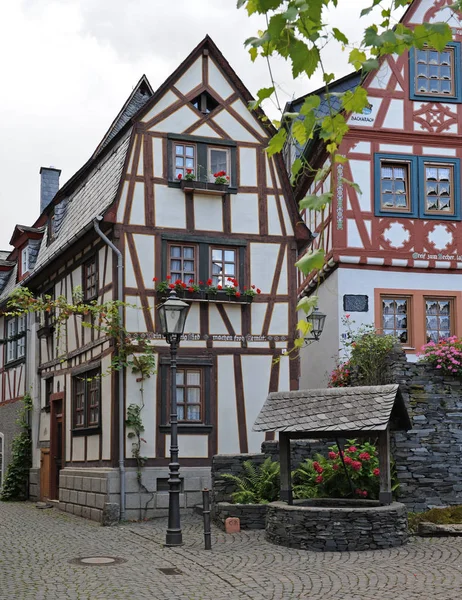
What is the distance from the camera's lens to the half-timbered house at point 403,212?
1930 cm

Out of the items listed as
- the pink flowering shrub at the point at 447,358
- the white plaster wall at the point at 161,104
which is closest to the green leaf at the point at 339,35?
the pink flowering shrub at the point at 447,358

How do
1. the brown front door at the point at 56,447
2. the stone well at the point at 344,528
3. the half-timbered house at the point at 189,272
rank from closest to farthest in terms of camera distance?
the stone well at the point at 344,528
the half-timbered house at the point at 189,272
the brown front door at the point at 56,447

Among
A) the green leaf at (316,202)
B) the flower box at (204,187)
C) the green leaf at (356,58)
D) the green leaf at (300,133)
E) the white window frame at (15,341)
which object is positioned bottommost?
the green leaf at (316,202)

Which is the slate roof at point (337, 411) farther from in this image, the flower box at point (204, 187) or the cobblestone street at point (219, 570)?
the flower box at point (204, 187)

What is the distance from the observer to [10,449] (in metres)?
24.6

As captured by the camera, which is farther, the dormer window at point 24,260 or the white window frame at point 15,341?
the white window frame at point 15,341

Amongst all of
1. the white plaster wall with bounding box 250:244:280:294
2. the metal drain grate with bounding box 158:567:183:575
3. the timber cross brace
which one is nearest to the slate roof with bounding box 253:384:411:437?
the timber cross brace

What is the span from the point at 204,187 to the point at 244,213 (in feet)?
3.44

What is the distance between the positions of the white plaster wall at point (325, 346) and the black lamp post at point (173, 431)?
600cm

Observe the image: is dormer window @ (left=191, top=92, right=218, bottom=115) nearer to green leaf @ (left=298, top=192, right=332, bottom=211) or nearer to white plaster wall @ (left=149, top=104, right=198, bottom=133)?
white plaster wall @ (left=149, top=104, right=198, bottom=133)

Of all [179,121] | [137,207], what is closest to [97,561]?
[137,207]

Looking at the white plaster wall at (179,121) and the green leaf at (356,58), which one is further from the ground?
the white plaster wall at (179,121)

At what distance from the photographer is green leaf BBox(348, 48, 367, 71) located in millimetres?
4098

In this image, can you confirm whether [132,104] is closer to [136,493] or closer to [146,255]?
[146,255]
